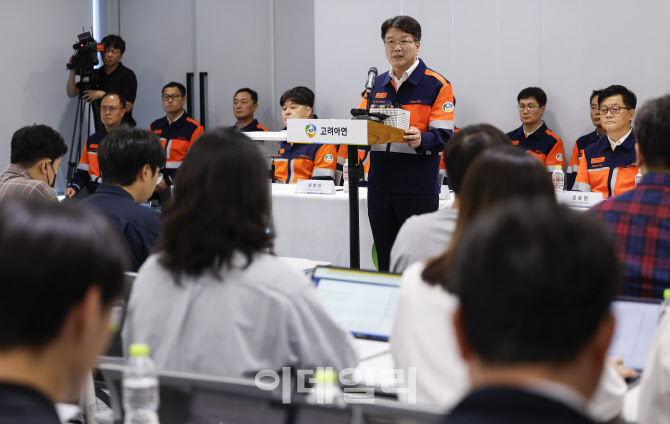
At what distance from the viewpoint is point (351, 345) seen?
1.65m

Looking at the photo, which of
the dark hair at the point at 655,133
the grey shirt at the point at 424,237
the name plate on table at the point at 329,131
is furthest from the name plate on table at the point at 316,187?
the dark hair at the point at 655,133

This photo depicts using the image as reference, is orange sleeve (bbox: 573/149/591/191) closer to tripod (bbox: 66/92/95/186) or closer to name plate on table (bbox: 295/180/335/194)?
name plate on table (bbox: 295/180/335/194)

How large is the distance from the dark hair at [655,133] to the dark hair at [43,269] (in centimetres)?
166

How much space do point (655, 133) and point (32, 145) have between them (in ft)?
8.85

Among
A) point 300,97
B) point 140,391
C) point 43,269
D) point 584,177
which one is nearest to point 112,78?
point 300,97

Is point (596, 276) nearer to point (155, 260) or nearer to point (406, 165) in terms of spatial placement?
point (155, 260)

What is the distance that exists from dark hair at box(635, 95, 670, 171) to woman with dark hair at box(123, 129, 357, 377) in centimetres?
103

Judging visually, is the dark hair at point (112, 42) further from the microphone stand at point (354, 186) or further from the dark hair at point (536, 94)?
the microphone stand at point (354, 186)

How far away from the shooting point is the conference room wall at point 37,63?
7.31m

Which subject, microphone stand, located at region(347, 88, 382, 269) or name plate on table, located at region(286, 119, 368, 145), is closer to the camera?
name plate on table, located at region(286, 119, 368, 145)

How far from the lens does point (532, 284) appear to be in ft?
2.23

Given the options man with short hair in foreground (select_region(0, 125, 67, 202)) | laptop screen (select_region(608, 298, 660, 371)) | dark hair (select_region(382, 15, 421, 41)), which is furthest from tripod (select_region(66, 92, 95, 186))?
laptop screen (select_region(608, 298, 660, 371))

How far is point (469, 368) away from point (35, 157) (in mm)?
3195

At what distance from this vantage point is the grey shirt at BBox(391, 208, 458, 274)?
2.11 metres
